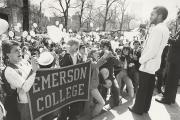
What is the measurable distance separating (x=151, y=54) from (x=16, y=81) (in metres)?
2.08

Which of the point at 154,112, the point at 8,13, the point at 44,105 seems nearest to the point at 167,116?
the point at 154,112

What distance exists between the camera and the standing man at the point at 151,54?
336 cm

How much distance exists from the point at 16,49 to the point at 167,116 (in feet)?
9.28

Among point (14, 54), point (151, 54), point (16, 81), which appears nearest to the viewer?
point (16, 81)

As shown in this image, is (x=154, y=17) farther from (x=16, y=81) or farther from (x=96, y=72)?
(x=16, y=81)

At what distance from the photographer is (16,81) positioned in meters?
2.56

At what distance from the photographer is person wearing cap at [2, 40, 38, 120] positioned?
256 cm

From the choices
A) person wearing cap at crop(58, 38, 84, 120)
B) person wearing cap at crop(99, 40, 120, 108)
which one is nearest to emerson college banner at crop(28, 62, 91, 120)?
person wearing cap at crop(58, 38, 84, 120)

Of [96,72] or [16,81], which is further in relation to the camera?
[96,72]

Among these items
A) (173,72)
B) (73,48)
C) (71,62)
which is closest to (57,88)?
(71,62)

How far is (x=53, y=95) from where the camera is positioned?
321 cm

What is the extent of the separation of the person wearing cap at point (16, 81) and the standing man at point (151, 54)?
6.08 feet

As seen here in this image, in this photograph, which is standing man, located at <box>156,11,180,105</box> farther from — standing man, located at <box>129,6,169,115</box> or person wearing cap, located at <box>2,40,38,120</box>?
person wearing cap, located at <box>2,40,38,120</box>

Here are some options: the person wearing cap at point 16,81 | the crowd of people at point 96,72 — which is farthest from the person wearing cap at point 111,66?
the person wearing cap at point 16,81
